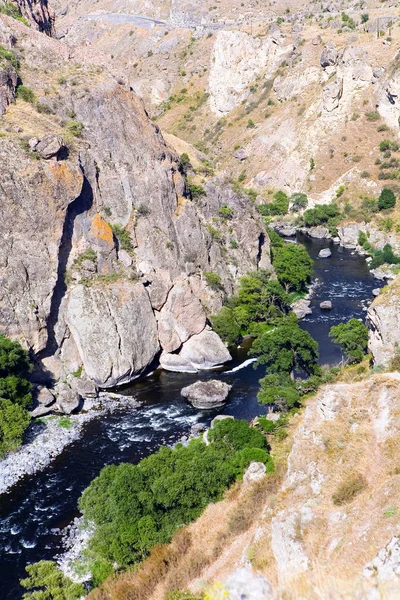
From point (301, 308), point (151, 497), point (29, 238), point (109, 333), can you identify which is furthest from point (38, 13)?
point (151, 497)

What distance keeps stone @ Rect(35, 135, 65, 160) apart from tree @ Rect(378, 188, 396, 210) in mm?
76813

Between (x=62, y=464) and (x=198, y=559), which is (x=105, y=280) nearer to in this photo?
(x=62, y=464)

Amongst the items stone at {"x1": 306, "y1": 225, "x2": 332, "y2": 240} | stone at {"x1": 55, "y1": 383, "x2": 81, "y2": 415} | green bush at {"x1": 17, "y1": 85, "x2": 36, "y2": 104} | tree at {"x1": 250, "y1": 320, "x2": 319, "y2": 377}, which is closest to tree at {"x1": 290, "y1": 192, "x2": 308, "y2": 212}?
stone at {"x1": 306, "y1": 225, "x2": 332, "y2": 240}

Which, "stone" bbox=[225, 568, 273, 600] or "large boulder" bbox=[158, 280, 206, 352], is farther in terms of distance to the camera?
"large boulder" bbox=[158, 280, 206, 352]

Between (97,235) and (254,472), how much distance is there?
122ft

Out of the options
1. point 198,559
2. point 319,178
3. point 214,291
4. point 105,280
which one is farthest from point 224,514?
point 319,178

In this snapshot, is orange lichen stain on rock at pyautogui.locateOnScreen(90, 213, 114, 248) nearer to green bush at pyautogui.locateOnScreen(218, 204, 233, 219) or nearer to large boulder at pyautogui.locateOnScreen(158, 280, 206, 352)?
large boulder at pyautogui.locateOnScreen(158, 280, 206, 352)

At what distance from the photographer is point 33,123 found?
206 feet

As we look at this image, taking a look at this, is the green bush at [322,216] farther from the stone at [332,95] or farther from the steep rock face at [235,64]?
the steep rock face at [235,64]

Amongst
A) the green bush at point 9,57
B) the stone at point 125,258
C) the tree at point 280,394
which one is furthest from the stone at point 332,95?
the tree at point 280,394

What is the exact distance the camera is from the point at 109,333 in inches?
2247

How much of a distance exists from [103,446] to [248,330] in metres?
27.5

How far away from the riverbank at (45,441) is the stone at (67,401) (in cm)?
85

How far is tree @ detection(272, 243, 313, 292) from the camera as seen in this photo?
7869 cm
